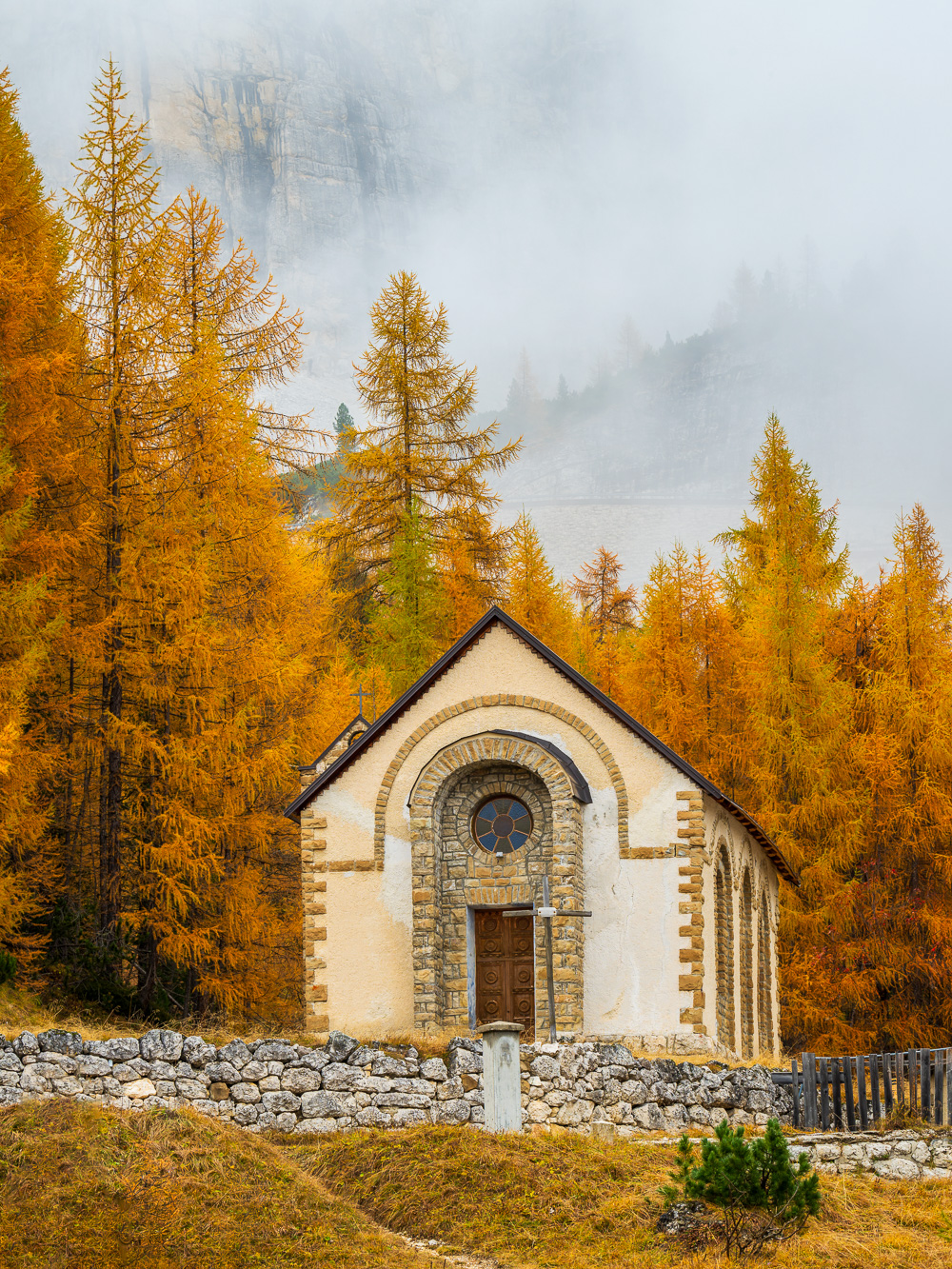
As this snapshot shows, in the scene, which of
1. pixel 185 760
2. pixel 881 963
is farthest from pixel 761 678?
pixel 185 760

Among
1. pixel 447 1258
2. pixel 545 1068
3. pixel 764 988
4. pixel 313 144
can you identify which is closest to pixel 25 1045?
pixel 447 1258

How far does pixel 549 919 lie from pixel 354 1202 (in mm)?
6641

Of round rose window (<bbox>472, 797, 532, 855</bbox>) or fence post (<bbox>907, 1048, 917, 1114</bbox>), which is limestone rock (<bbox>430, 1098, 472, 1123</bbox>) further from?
round rose window (<bbox>472, 797, 532, 855</bbox>)

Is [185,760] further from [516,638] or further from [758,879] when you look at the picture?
[758,879]

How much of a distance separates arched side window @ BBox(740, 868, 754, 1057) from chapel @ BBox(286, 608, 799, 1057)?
3.59 ft

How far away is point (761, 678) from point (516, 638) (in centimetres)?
761

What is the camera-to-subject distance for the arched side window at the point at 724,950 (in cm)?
2014

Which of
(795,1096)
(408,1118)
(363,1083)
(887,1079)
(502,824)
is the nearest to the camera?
(408,1118)

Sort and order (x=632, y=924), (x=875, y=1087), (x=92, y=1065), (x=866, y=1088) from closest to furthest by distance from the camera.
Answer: (x=92, y=1065)
(x=875, y=1087)
(x=866, y=1088)
(x=632, y=924)

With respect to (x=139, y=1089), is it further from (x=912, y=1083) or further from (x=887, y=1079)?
(x=912, y=1083)

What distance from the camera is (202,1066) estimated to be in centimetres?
1425

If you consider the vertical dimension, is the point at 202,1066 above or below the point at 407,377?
below

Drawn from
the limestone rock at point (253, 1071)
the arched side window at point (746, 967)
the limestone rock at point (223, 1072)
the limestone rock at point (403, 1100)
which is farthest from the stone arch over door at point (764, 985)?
the limestone rock at point (223, 1072)

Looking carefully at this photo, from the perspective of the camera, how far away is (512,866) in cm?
1930
